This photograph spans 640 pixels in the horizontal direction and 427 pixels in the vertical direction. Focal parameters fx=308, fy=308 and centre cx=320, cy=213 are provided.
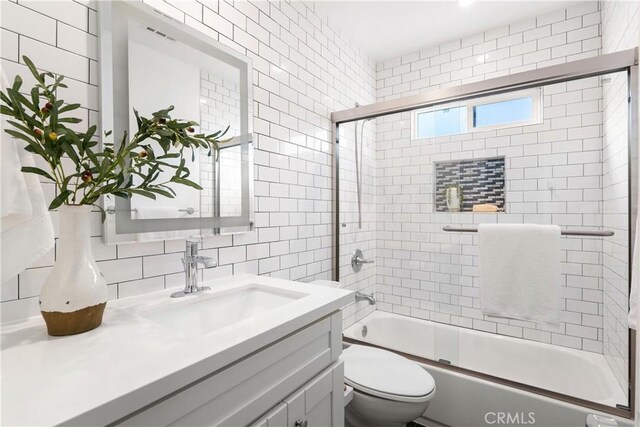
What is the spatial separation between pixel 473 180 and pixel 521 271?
715mm

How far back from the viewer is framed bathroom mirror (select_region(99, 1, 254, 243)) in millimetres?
1029

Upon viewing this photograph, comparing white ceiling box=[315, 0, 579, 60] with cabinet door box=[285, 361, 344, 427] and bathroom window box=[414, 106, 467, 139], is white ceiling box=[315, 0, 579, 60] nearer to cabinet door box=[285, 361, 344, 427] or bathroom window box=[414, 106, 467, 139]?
bathroom window box=[414, 106, 467, 139]

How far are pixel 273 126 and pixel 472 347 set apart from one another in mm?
2044

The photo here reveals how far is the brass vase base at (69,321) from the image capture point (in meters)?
0.73

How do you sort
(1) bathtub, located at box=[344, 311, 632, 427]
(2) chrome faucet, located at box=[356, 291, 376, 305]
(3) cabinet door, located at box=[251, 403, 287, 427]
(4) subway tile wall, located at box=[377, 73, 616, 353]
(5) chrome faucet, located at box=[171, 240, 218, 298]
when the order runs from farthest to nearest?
(2) chrome faucet, located at box=[356, 291, 376, 305], (4) subway tile wall, located at box=[377, 73, 616, 353], (1) bathtub, located at box=[344, 311, 632, 427], (5) chrome faucet, located at box=[171, 240, 218, 298], (3) cabinet door, located at box=[251, 403, 287, 427]

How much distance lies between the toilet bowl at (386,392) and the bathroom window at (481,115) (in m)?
1.58

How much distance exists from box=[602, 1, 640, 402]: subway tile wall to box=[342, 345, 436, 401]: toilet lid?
0.98 metres

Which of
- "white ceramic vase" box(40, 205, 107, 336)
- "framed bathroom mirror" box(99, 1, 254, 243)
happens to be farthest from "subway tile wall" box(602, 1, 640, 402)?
"white ceramic vase" box(40, 205, 107, 336)

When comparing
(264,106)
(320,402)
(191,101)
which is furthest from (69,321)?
(264,106)

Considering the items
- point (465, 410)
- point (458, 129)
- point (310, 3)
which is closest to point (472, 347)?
point (465, 410)

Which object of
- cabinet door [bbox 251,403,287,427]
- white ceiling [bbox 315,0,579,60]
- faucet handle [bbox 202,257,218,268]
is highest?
white ceiling [bbox 315,0,579,60]

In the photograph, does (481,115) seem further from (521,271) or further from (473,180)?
(521,271)

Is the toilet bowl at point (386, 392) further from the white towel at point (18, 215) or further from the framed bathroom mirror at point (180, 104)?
the white towel at point (18, 215)

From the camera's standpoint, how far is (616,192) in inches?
65.3
